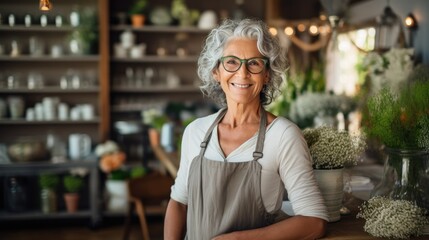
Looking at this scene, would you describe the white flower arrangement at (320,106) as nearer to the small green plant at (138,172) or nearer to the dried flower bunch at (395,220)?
the small green plant at (138,172)

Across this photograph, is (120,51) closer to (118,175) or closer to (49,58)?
(49,58)

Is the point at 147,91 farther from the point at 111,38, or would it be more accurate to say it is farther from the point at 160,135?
the point at 160,135

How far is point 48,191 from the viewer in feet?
19.0

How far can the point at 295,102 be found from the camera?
4582 millimetres

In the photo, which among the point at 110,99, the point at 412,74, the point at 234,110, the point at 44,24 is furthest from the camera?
the point at 110,99

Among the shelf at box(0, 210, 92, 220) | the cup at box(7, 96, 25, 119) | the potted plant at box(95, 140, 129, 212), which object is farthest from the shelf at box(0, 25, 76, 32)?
the shelf at box(0, 210, 92, 220)

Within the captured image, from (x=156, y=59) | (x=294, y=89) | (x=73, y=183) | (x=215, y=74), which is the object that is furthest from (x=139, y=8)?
(x=215, y=74)

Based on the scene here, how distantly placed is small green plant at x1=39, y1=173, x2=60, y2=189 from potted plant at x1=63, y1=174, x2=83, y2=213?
0.13m

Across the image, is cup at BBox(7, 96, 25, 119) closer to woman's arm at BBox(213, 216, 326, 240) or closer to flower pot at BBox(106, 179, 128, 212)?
flower pot at BBox(106, 179, 128, 212)

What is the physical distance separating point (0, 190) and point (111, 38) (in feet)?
6.95

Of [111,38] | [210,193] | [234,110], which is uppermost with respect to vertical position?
[111,38]

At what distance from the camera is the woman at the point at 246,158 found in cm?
189

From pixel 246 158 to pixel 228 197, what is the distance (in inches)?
5.6

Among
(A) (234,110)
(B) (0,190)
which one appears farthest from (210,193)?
(B) (0,190)
